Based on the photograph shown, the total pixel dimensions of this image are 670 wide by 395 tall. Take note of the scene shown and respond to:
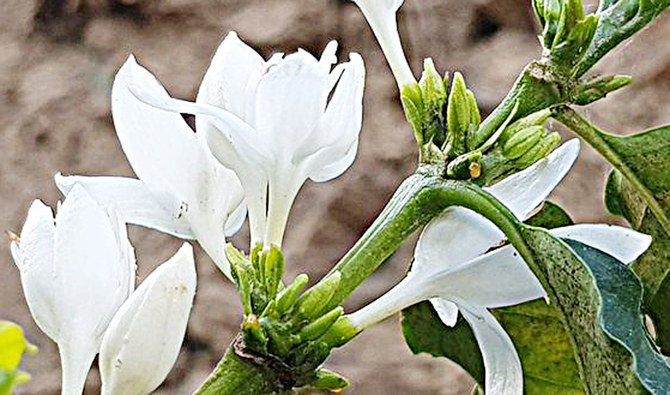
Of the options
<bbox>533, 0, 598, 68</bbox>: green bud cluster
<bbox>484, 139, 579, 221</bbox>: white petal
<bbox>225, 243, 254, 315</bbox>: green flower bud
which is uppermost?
<bbox>533, 0, 598, 68</bbox>: green bud cluster

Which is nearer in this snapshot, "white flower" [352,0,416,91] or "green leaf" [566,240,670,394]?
"green leaf" [566,240,670,394]

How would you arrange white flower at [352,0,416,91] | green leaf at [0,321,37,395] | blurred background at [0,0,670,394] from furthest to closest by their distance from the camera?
blurred background at [0,0,670,394] → white flower at [352,0,416,91] → green leaf at [0,321,37,395]

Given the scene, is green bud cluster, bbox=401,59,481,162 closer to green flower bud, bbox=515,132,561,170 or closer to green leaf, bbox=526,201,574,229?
green flower bud, bbox=515,132,561,170

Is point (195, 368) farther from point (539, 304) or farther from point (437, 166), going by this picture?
point (437, 166)

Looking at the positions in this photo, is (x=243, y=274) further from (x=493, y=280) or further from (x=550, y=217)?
(x=550, y=217)

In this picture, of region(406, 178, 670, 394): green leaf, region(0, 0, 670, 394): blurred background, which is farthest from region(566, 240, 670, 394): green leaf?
region(0, 0, 670, 394): blurred background

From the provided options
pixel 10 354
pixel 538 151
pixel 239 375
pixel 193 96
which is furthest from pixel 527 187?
pixel 193 96

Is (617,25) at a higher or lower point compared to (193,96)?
higher

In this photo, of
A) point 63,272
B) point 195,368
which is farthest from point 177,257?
point 195,368

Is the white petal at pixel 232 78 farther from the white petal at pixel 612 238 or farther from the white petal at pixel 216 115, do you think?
the white petal at pixel 612 238
